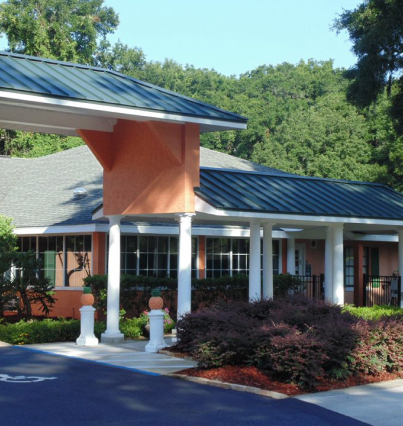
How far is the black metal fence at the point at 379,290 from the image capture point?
26008 millimetres

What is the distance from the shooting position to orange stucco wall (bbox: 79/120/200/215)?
52.4ft

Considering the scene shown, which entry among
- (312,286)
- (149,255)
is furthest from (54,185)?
(312,286)

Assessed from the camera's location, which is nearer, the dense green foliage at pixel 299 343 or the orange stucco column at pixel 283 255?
the dense green foliage at pixel 299 343

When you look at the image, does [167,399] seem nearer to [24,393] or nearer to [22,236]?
[24,393]

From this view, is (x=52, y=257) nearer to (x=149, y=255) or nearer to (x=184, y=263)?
(x=149, y=255)

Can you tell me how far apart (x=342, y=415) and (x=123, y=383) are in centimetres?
366

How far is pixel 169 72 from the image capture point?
65938 millimetres

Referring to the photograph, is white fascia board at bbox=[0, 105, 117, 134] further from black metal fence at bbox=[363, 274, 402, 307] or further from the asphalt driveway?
black metal fence at bbox=[363, 274, 402, 307]

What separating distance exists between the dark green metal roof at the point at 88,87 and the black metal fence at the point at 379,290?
11941 mm

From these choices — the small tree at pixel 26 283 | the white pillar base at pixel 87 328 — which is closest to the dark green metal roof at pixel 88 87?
the white pillar base at pixel 87 328

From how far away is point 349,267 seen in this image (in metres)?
29.5

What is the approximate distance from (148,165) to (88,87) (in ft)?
7.47

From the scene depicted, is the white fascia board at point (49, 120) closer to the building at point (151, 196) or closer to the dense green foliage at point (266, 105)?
the building at point (151, 196)

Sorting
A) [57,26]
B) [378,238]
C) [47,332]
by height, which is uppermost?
[57,26]
